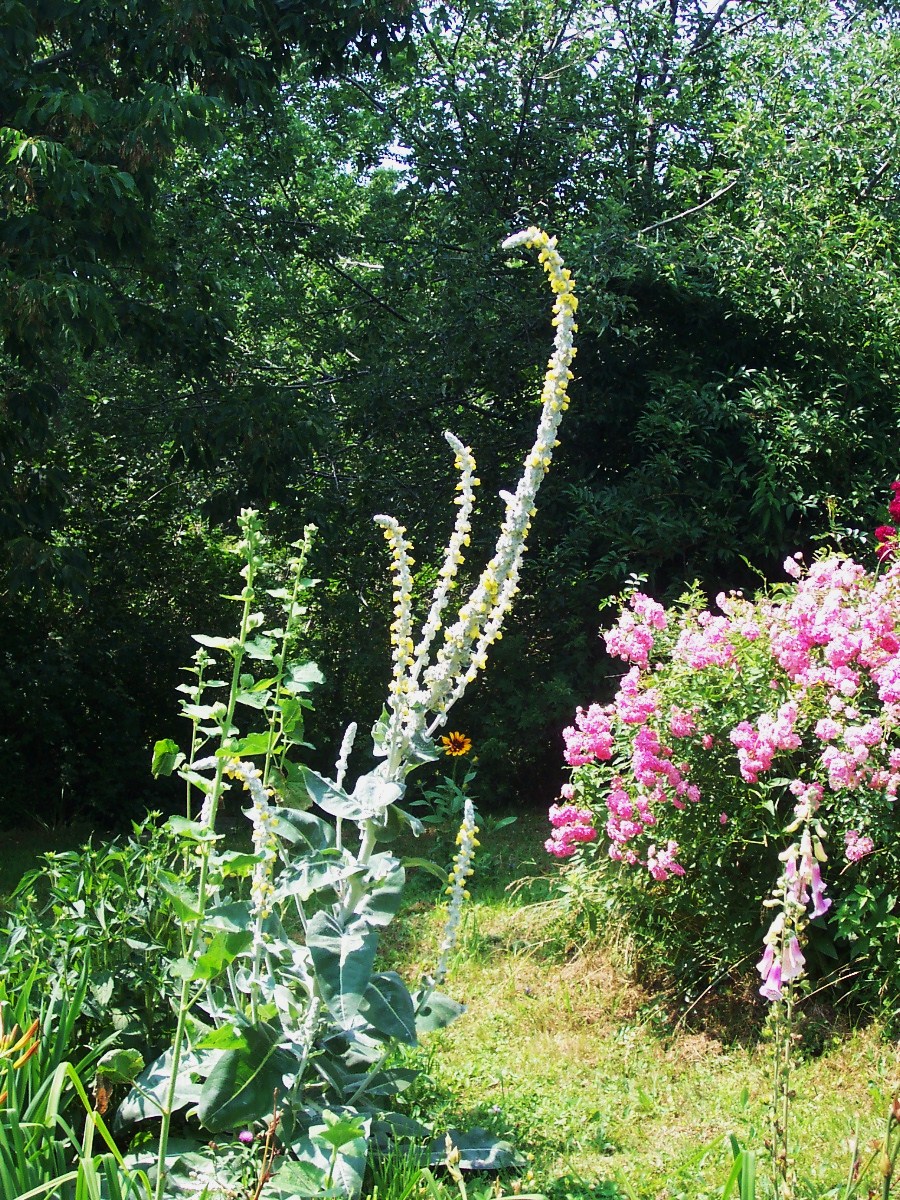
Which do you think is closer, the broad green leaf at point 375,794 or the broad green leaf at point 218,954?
the broad green leaf at point 218,954

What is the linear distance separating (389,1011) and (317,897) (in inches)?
11.8

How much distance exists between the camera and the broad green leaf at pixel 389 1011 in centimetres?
230

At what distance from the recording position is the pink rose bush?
10.8 ft

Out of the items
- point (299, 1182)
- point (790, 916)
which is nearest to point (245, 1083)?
point (299, 1182)

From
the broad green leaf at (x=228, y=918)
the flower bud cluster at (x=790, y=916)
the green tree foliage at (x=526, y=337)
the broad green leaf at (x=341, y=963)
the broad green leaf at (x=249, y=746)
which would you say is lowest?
the broad green leaf at (x=341, y=963)

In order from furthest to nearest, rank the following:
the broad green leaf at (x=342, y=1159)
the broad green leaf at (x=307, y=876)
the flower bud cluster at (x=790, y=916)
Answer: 1. the broad green leaf at (x=307, y=876)
2. the broad green leaf at (x=342, y=1159)
3. the flower bud cluster at (x=790, y=916)

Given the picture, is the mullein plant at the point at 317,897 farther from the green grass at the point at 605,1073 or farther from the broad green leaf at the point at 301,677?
the green grass at the point at 605,1073

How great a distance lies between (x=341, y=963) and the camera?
7.27 feet

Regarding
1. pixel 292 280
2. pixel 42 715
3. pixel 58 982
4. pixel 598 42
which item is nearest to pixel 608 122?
pixel 598 42

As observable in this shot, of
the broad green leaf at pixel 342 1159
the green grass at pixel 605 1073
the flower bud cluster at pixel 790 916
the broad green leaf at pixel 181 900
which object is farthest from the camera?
the green grass at pixel 605 1073

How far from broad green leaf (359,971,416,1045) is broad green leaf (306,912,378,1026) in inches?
3.0

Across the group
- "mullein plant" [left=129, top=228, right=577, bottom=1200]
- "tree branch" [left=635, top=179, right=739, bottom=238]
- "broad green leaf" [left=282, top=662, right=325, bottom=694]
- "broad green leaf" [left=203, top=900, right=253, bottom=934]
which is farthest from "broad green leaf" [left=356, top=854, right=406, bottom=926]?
"tree branch" [left=635, top=179, right=739, bottom=238]

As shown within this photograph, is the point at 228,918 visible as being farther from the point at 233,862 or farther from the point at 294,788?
the point at 294,788

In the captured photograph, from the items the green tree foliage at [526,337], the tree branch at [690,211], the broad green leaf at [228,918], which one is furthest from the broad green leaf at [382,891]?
the tree branch at [690,211]
